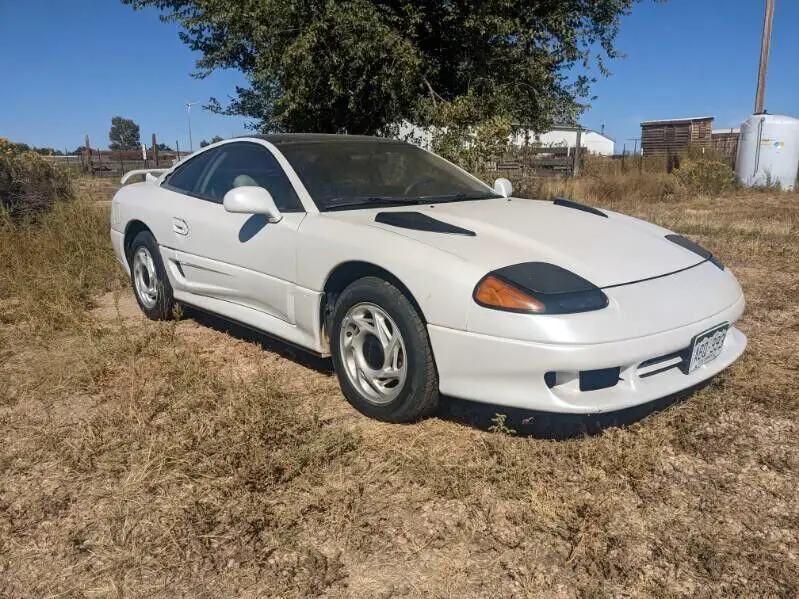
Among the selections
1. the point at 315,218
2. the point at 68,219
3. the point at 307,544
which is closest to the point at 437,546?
the point at 307,544

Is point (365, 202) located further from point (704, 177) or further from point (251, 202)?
point (704, 177)

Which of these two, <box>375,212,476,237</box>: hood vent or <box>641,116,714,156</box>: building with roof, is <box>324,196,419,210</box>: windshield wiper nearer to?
<box>375,212,476,237</box>: hood vent

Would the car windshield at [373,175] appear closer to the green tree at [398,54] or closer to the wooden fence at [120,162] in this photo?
the green tree at [398,54]

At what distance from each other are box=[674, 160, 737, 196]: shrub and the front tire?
45.4 feet

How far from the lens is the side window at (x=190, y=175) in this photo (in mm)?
4652

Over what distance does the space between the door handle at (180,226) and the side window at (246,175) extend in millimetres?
224

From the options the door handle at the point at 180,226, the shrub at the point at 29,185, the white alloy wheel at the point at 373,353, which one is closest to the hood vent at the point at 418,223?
the white alloy wheel at the point at 373,353

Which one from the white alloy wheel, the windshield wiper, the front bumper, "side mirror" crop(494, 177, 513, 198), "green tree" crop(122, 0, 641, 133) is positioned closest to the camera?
the front bumper

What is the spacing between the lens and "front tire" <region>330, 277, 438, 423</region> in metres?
2.92

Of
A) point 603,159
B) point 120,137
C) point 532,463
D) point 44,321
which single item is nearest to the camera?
point 532,463

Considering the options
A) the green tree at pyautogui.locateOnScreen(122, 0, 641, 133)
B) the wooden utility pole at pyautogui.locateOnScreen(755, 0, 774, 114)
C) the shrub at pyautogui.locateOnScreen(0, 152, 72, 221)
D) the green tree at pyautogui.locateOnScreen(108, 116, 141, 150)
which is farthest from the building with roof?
the green tree at pyautogui.locateOnScreen(108, 116, 141, 150)

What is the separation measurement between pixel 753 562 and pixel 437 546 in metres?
1.01

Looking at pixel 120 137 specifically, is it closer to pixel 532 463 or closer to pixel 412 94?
pixel 412 94

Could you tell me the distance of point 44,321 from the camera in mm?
4930
